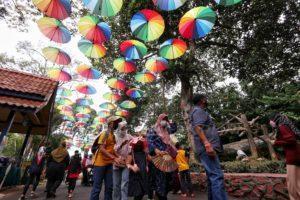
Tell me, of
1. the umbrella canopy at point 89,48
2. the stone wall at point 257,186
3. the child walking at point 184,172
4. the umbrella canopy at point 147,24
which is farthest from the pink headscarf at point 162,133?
the umbrella canopy at point 89,48

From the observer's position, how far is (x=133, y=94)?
1678 cm

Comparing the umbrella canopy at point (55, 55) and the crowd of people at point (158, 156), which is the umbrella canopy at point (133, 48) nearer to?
the umbrella canopy at point (55, 55)

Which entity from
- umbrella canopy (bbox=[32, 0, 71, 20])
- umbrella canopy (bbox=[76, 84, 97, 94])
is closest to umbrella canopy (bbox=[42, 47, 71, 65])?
umbrella canopy (bbox=[76, 84, 97, 94])

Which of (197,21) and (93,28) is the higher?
(93,28)

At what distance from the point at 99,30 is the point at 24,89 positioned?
9.69 feet

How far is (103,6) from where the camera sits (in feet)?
24.9

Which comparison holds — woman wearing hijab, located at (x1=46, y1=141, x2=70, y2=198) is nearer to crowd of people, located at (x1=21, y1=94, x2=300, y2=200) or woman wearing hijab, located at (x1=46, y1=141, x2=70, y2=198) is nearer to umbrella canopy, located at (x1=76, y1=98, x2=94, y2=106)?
crowd of people, located at (x1=21, y1=94, x2=300, y2=200)

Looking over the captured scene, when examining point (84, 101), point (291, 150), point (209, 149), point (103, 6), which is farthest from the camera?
point (84, 101)

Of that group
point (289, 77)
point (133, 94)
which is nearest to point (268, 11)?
point (289, 77)

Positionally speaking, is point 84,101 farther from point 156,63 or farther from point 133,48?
point 133,48

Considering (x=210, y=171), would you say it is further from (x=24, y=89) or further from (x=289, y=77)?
(x=289, y=77)

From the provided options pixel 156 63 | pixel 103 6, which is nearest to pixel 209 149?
pixel 103 6

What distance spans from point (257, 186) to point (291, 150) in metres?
3.83

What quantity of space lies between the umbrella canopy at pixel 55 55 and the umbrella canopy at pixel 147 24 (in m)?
3.92
